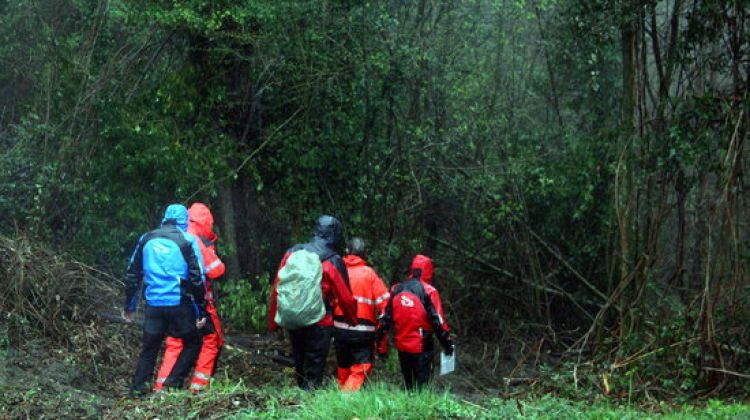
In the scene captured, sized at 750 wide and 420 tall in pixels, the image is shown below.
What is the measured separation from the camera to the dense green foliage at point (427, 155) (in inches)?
472

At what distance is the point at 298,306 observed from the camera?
8688 millimetres

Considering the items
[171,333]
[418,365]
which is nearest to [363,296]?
[418,365]

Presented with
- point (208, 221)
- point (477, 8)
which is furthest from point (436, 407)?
point (477, 8)

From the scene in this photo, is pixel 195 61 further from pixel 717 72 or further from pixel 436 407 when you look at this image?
pixel 436 407

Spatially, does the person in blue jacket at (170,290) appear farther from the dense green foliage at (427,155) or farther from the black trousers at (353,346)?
the dense green foliage at (427,155)

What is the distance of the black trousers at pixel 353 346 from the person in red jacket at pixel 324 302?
209mm

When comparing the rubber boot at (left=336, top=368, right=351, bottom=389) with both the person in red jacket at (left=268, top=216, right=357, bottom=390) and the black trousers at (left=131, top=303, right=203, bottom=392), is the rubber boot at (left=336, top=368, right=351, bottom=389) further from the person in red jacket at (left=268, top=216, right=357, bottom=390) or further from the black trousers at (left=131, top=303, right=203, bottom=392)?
the black trousers at (left=131, top=303, right=203, bottom=392)

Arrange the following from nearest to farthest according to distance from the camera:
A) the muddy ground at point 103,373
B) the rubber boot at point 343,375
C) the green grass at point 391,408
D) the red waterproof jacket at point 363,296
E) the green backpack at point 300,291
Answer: the green grass at point 391,408
the muddy ground at point 103,373
the green backpack at point 300,291
the red waterproof jacket at point 363,296
the rubber boot at point 343,375

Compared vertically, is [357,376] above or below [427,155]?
below

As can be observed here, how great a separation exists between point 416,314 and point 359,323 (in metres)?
0.59

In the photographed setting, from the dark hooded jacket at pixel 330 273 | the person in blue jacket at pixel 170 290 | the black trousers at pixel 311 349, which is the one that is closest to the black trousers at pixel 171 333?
the person in blue jacket at pixel 170 290

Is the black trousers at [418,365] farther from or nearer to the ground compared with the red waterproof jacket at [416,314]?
nearer to the ground

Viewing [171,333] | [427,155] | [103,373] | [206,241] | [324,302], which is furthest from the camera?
[427,155]

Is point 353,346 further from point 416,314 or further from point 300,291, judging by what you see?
point 300,291
